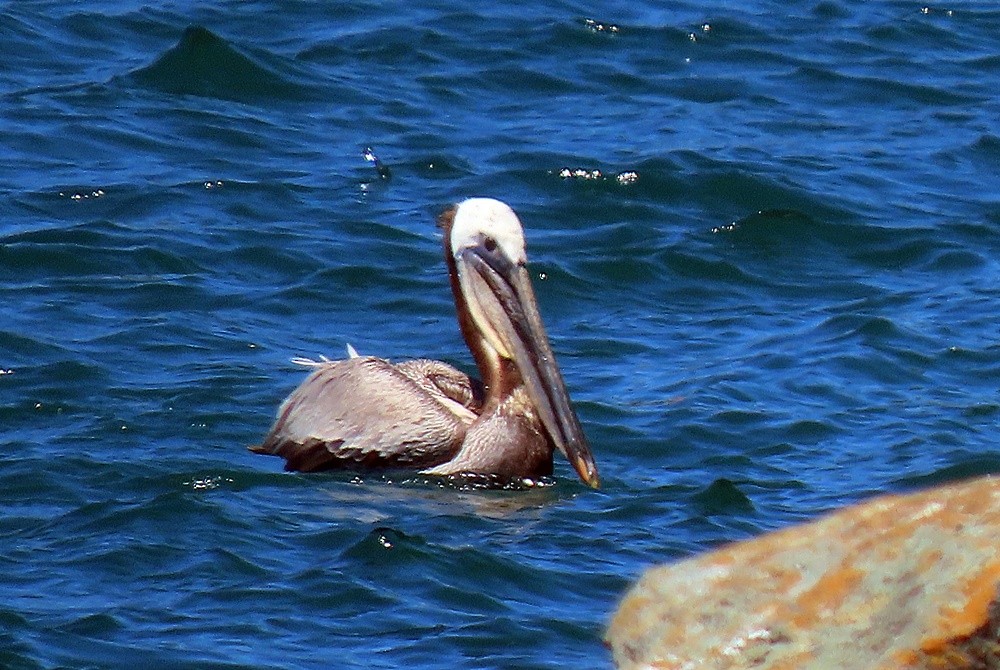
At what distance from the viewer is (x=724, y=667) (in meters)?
3.48

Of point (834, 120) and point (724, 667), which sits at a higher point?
point (724, 667)

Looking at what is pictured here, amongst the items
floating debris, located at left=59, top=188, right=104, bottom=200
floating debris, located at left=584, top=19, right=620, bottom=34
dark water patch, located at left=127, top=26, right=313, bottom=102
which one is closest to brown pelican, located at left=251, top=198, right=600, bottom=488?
floating debris, located at left=59, top=188, right=104, bottom=200

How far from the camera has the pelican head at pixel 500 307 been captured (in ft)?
23.6

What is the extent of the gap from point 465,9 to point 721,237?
398 cm

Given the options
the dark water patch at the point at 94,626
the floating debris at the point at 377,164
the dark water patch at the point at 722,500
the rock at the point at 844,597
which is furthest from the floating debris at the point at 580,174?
the rock at the point at 844,597

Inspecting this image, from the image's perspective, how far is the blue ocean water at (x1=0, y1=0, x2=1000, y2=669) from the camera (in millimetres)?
5691

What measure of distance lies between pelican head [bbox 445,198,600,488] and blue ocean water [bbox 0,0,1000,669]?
1.27ft

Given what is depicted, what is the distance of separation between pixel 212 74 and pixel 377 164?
4.86 ft

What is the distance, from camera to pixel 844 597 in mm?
3514

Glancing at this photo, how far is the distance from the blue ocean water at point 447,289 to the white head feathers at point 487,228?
774 millimetres

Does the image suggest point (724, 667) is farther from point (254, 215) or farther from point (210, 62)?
point (210, 62)

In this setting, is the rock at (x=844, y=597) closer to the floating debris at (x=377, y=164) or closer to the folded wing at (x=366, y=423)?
the folded wing at (x=366, y=423)

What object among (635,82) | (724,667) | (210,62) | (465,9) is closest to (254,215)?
(210,62)

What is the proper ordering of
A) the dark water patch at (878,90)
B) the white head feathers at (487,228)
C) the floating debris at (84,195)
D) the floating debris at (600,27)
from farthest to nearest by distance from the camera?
the floating debris at (600,27) → the dark water patch at (878,90) → the floating debris at (84,195) → the white head feathers at (487,228)
